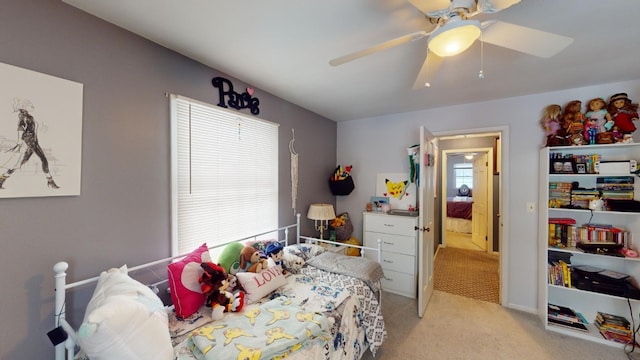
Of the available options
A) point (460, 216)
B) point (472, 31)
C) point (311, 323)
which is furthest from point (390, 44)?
point (460, 216)

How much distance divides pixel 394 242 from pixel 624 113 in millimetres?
2495

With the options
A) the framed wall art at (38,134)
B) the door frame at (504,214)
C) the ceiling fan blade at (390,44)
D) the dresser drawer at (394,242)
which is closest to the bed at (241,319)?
the framed wall art at (38,134)

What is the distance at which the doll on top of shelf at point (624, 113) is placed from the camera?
2.18 m

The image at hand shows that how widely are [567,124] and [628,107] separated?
416mm

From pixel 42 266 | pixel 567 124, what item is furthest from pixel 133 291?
pixel 567 124

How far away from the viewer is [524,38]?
1205 millimetres

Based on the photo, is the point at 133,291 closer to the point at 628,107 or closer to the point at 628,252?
the point at 628,252

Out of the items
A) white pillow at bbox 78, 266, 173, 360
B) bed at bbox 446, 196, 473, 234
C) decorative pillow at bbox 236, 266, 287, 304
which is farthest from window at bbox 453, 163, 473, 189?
white pillow at bbox 78, 266, 173, 360

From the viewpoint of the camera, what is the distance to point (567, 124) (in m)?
2.40

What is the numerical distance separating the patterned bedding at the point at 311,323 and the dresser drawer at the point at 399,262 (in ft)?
3.76

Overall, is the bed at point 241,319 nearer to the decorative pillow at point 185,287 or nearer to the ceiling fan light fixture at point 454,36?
the decorative pillow at point 185,287

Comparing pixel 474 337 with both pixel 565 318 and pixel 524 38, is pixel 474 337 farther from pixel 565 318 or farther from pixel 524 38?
pixel 524 38

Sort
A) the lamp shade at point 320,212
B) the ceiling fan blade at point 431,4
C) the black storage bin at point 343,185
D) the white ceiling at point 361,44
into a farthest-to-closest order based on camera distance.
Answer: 1. the black storage bin at point 343,185
2. the lamp shade at point 320,212
3. the white ceiling at point 361,44
4. the ceiling fan blade at point 431,4

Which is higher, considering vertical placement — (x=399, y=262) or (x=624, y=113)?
(x=624, y=113)
